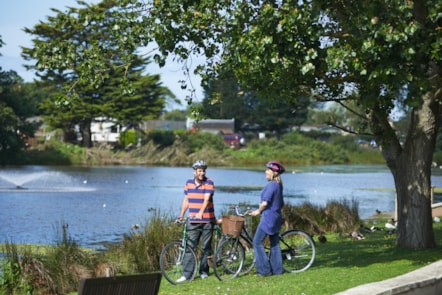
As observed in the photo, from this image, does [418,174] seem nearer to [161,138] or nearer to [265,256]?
[265,256]

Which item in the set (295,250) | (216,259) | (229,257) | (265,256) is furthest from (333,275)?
(216,259)

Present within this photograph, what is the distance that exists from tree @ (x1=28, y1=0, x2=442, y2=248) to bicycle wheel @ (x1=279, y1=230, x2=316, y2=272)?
2321mm

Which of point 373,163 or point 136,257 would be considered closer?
point 136,257

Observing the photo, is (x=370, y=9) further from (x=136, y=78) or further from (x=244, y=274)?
(x=136, y=78)

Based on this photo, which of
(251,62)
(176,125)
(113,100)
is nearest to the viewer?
(251,62)

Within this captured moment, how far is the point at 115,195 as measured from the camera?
42094mm

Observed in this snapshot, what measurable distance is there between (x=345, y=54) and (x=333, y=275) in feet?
11.6

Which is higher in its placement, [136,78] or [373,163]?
[136,78]

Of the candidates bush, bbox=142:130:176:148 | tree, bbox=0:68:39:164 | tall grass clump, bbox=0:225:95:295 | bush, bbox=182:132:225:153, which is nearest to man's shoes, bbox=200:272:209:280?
tall grass clump, bbox=0:225:95:295

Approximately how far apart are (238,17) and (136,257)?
5.44 m

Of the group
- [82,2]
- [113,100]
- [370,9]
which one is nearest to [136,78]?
[113,100]

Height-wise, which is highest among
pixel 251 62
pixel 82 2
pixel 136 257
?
pixel 82 2

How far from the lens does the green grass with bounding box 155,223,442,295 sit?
12.2 m

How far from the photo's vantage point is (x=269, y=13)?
12359 mm
